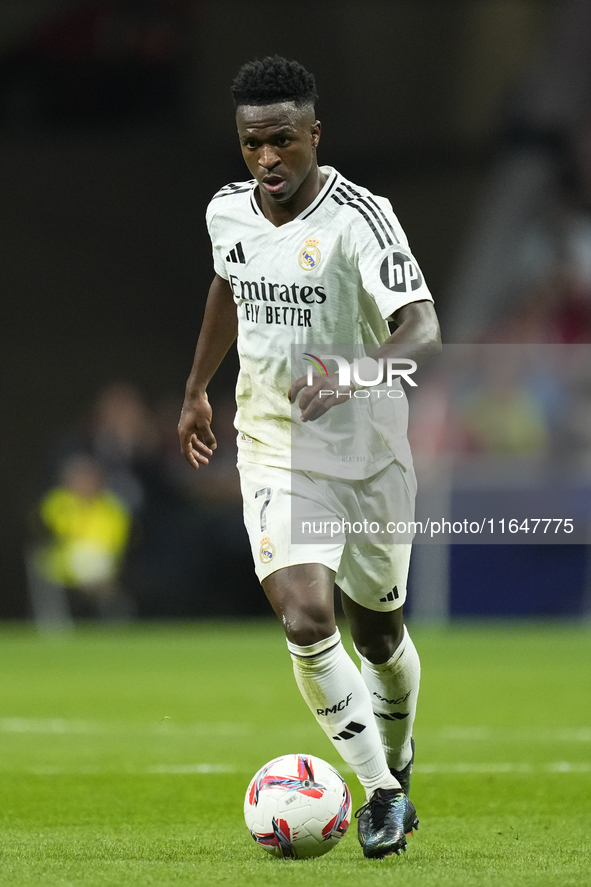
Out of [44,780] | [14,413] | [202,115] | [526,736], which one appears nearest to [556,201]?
[202,115]

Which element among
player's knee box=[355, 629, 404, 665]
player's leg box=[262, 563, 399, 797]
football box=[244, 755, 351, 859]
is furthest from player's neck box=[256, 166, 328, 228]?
football box=[244, 755, 351, 859]

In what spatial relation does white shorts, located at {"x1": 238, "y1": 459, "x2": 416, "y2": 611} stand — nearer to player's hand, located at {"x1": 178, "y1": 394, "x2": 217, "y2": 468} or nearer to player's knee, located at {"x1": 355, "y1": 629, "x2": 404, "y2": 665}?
player's knee, located at {"x1": 355, "y1": 629, "x2": 404, "y2": 665}

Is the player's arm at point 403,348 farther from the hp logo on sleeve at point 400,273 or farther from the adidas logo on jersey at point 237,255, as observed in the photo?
the adidas logo on jersey at point 237,255

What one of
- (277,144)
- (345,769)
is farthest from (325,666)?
(345,769)

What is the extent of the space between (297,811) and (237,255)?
5.69 feet

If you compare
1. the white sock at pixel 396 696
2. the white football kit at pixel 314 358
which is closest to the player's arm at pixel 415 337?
the white football kit at pixel 314 358

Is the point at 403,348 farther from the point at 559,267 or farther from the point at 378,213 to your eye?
the point at 559,267

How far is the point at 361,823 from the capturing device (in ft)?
14.3

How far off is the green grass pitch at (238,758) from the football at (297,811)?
62mm

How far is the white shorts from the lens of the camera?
430 cm

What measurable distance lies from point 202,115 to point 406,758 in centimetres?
1379

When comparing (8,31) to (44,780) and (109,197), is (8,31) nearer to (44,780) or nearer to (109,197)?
(109,197)

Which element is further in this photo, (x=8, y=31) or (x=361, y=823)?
(x=8, y=31)

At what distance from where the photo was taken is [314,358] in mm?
4480
